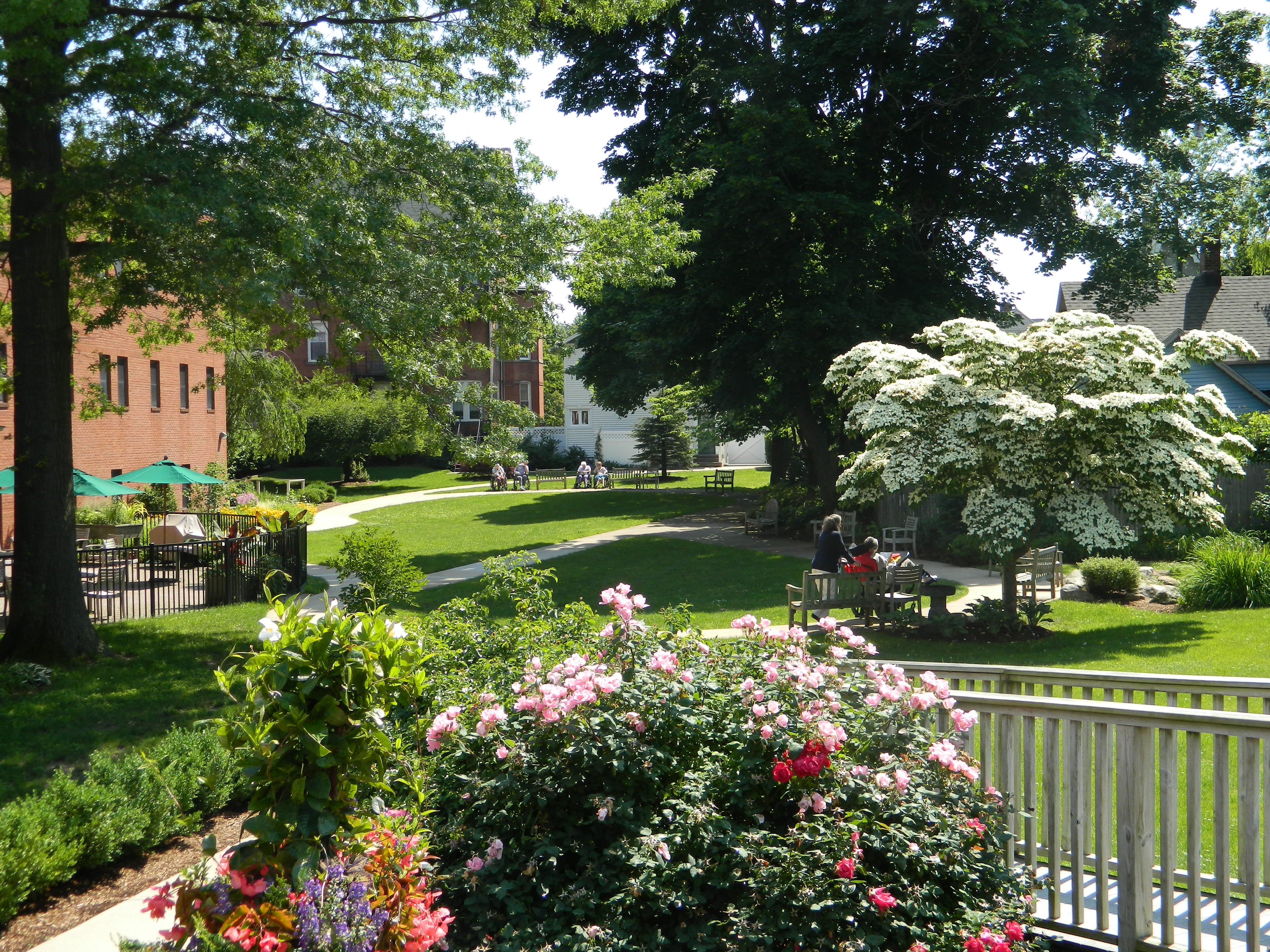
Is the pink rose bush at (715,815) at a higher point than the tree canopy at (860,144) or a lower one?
lower

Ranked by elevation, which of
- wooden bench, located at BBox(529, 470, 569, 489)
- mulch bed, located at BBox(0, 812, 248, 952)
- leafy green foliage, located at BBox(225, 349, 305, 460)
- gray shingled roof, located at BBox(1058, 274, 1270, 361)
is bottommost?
mulch bed, located at BBox(0, 812, 248, 952)

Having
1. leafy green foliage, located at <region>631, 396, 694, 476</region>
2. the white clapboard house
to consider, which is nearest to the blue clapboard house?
leafy green foliage, located at <region>631, 396, 694, 476</region>

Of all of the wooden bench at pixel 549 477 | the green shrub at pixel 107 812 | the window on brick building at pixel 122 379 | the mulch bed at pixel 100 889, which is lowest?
the mulch bed at pixel 100 889

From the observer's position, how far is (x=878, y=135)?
23.6m

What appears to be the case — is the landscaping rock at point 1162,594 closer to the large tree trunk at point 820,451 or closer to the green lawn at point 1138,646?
the green lawn at point 1138,646

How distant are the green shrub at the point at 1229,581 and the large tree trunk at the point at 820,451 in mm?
9981

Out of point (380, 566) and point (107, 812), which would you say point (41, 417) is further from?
point (107, 812)

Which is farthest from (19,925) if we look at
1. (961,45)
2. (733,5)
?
(733,5)

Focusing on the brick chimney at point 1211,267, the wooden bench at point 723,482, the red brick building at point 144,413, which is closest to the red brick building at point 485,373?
the red brick building at point 144,413

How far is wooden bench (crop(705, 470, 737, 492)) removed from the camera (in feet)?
142

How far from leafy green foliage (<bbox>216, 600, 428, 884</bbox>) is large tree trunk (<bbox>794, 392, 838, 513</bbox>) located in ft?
70.5

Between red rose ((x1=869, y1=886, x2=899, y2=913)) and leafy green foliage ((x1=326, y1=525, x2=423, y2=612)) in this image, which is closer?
red rose ((x1=869, y1=886, x2=899, y2=913))

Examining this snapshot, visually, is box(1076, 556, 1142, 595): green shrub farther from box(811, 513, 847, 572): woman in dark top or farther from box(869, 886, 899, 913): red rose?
box(869, 886, 899, 913): red rose

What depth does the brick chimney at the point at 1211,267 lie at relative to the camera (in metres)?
34.4
